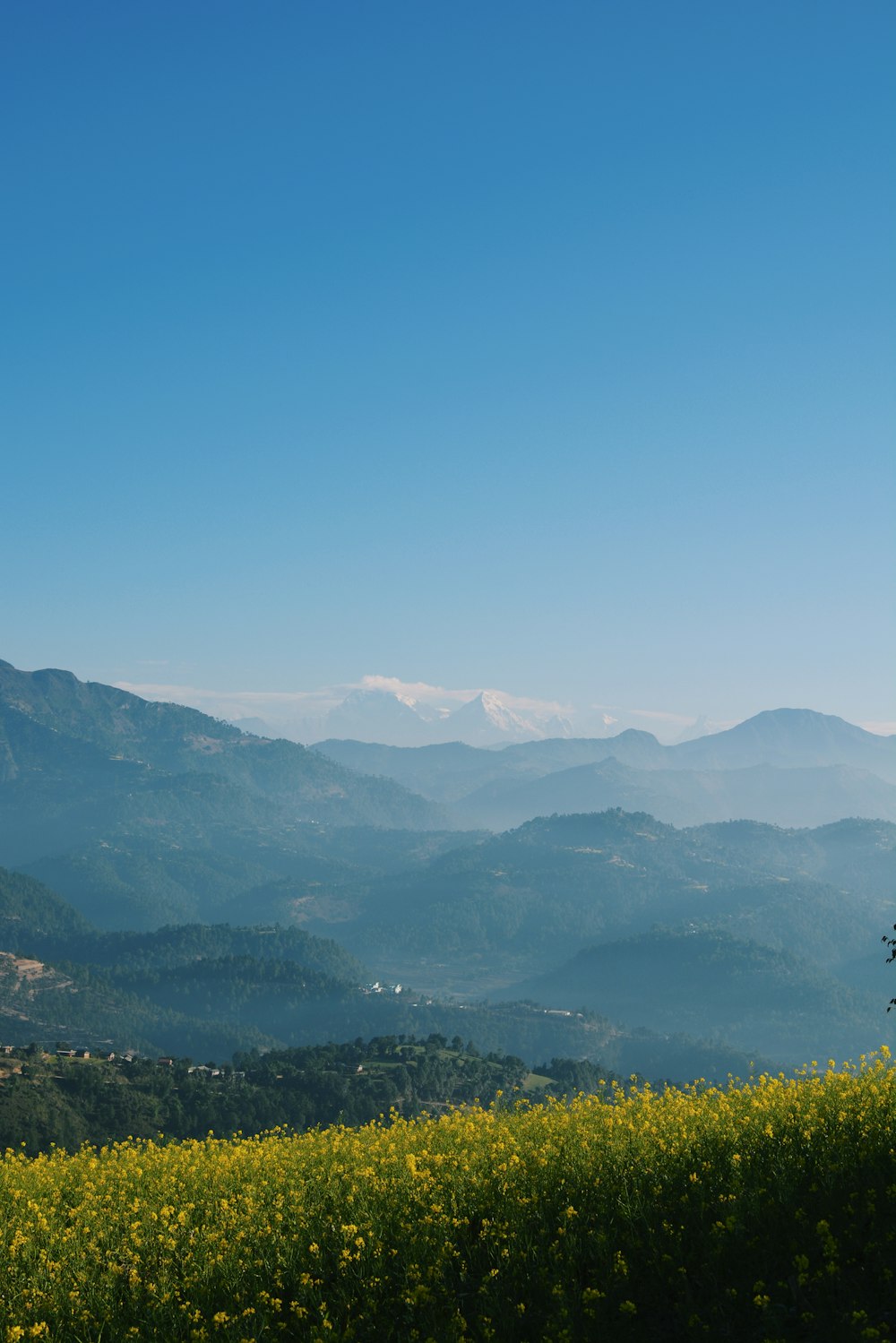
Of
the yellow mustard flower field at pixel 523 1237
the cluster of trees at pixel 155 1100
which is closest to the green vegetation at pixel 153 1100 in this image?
the cluster of trees at pixel 155 1100

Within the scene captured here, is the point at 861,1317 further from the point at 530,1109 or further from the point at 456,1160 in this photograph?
the point at 530,1109

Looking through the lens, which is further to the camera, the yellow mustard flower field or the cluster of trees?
the cluster of trees

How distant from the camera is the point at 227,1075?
200 metres

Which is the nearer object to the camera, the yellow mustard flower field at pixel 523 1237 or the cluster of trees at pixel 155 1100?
the yellow mustard flower field at pixel 523 1237

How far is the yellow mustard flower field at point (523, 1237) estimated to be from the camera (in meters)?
12.2

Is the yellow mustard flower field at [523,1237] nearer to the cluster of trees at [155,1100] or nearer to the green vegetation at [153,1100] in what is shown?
the cluster of trees at [155,1100]

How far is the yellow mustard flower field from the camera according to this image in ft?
40.0

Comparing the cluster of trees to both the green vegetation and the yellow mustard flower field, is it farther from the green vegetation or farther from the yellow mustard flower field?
the yellow mustard flower field

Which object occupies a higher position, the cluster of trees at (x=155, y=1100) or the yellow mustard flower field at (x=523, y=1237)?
the yellow mustard flower field at (x=523, y=1237)

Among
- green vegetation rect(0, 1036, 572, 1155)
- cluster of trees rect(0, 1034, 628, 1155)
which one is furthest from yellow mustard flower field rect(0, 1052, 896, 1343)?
green vegetation rect(0, 1036, 572, 1155)

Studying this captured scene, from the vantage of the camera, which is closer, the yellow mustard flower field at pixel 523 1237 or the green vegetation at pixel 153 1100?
the yellow mustard flower field at pixel 523 1237

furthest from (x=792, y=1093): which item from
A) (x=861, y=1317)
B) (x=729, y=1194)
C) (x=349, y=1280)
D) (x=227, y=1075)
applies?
(x=227, y=1075)

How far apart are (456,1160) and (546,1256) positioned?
14.4 ft

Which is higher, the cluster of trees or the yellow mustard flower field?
the yellow mustard flower field
